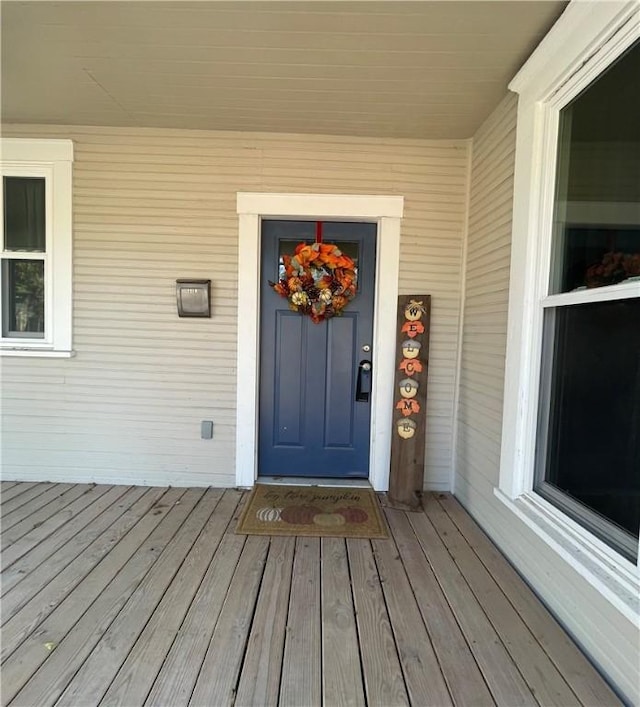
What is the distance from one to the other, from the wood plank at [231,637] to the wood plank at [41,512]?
1.19 meters

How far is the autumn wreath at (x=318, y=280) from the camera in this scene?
9.23 feet

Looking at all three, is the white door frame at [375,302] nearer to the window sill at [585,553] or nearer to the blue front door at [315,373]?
the blue front door at [315,373]

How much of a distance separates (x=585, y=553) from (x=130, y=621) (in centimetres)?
170

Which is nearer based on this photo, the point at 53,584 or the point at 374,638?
the point at 374,638

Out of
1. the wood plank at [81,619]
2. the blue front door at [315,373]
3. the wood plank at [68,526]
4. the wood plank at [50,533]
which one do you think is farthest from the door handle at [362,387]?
the wood plank at [50,533]

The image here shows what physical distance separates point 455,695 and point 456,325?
208 centimetres

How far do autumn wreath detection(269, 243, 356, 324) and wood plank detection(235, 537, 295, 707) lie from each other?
153 cm

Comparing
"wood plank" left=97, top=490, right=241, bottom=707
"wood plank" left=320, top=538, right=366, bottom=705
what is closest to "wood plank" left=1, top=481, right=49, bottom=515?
"wood plank" left=97, top=490, right=241, bottom=707

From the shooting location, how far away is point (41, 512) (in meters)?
2.46

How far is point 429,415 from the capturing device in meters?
2.91

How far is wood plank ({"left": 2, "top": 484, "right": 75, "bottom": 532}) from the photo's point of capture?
2.32 meters

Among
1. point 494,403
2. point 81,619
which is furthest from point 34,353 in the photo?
point 494,403

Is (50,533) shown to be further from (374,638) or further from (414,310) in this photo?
(414,310)

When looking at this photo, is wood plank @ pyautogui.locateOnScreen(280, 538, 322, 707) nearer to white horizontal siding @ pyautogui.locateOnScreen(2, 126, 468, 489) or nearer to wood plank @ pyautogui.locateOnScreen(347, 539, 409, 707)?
wood plank @ pyautogui.locateOnScreen(347, 539, 409, 707)
